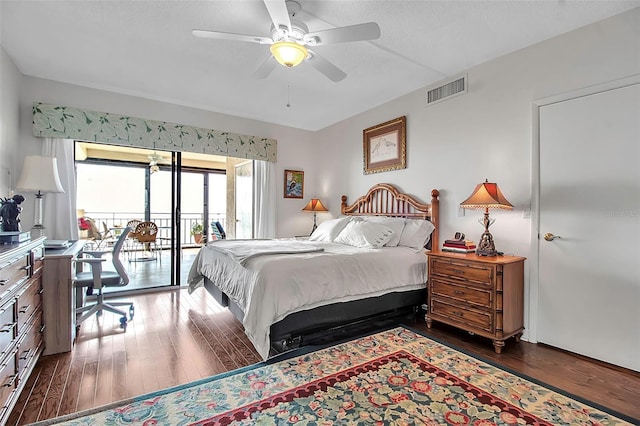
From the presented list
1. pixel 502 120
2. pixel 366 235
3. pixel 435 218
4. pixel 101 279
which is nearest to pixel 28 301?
pixel 101 279

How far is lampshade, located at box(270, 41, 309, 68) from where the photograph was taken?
2.13 meters

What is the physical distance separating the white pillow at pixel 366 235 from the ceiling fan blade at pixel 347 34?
1988 mm

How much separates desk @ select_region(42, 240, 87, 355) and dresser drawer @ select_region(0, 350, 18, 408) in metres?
0.78

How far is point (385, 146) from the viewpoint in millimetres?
4273

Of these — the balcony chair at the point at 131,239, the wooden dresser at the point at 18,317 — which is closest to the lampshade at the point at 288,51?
the wooden dresser at the point at 18,317

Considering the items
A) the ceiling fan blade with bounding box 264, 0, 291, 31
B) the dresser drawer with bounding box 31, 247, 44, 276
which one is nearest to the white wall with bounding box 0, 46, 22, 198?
the dresser drawer with bounding box 31, 247, 44, 276

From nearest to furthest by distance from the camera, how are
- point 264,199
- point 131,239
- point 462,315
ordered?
1. point 462,315
2. point 264,199
3. point 131,239

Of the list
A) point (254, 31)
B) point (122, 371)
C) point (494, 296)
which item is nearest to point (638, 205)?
point (494, 296)

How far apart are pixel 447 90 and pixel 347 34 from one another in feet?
6.11

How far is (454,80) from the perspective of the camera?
3365 mm

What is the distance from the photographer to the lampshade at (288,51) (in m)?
2.13

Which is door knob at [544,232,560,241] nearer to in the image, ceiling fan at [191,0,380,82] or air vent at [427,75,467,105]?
air vent at [427,75,467,105]

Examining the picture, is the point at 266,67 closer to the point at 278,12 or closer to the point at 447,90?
the point at 278,12

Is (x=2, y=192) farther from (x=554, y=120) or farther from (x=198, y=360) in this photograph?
(x=554, y=120)
